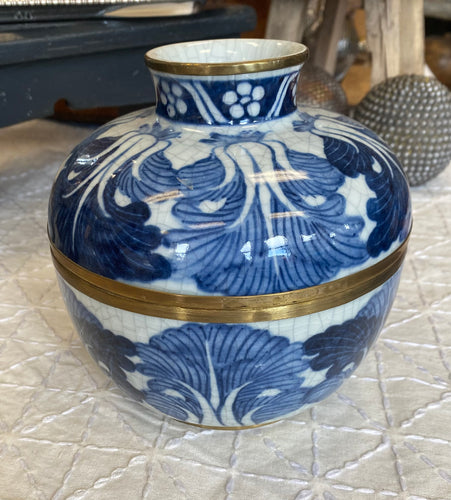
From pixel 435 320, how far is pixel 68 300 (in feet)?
1.83

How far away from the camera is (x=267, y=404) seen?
57 cm

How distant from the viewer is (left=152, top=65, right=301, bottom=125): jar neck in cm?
55

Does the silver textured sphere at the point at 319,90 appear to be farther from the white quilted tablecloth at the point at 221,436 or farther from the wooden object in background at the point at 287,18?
the white quilted tablecloth at the point at 221,436

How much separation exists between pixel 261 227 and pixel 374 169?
0.47ft

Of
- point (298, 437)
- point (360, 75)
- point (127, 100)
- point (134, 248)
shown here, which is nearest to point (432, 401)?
point (298, 437)

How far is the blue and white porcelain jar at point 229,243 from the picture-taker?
492 millimetres

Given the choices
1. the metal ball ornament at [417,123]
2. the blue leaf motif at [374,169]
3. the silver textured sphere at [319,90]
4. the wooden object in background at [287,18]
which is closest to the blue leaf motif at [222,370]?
the blue leaf motif at [374,169]

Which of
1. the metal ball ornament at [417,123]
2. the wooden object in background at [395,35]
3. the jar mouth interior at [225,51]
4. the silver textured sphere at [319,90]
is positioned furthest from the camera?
the silver textured sphere at [319,90]

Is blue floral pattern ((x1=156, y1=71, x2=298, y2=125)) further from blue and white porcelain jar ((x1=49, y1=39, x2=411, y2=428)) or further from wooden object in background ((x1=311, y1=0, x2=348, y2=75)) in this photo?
wooden object in background ((x1=311, y1=0, x2=348, y2=75))

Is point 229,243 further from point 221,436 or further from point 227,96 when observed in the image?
point 221,436

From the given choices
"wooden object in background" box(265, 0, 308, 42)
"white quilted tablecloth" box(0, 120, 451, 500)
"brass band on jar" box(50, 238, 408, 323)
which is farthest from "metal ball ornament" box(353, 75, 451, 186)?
"brass band on jar" box(50, 238, 408, 323)

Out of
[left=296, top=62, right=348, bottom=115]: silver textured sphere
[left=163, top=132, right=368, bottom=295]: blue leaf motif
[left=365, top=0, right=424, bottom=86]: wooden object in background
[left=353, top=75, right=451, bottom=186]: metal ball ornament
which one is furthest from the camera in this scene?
[left=296, top=62, right=348, bottom=115]: silver textured sphere

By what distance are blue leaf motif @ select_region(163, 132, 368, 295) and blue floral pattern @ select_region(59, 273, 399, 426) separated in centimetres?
5

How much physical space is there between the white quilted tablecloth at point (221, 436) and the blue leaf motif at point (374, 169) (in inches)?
9.6
